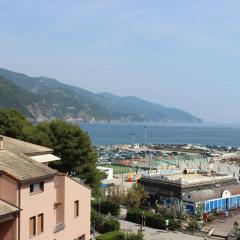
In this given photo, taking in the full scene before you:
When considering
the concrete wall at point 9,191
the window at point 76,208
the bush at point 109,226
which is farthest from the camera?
the bush at point 109,226

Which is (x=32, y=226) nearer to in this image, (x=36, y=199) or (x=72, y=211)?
(x=36, y=199)

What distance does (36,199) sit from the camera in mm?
19750

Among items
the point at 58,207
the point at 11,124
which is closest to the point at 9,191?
the point at 58,207

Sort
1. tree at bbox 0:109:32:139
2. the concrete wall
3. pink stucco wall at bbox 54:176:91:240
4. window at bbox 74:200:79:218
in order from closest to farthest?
the concrete wall → pink stucco wall at bbox 54:176:91:240 → window at bbox 74:200:79:218 → tree at bbox 0:109:32:139

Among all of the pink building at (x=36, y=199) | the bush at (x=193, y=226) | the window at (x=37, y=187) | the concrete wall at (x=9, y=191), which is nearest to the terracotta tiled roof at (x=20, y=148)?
the pink building at (x=36, y=199)

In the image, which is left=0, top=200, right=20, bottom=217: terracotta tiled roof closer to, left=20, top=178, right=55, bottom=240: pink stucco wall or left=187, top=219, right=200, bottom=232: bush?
left=20, top=178, right=55, bottom=240: pink stucco wall

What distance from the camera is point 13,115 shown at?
4597cm

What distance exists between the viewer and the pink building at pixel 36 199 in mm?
18500

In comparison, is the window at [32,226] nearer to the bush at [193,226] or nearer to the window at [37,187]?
the window at [37,187]

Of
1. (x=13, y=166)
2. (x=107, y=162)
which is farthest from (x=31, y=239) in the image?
(x=107, y=162)

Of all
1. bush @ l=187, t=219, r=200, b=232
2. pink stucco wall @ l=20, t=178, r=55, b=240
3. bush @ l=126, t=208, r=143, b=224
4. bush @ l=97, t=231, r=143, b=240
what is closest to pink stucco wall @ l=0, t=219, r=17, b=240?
pink stucco wall @ l=20, t=178, r=55, b=240

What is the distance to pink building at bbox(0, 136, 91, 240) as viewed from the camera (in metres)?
18.5

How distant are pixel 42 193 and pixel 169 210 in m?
25.8

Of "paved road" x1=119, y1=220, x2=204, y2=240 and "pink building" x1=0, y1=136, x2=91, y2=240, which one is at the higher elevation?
"pink building" x1=0, y1=136, x2=91, y2=240
